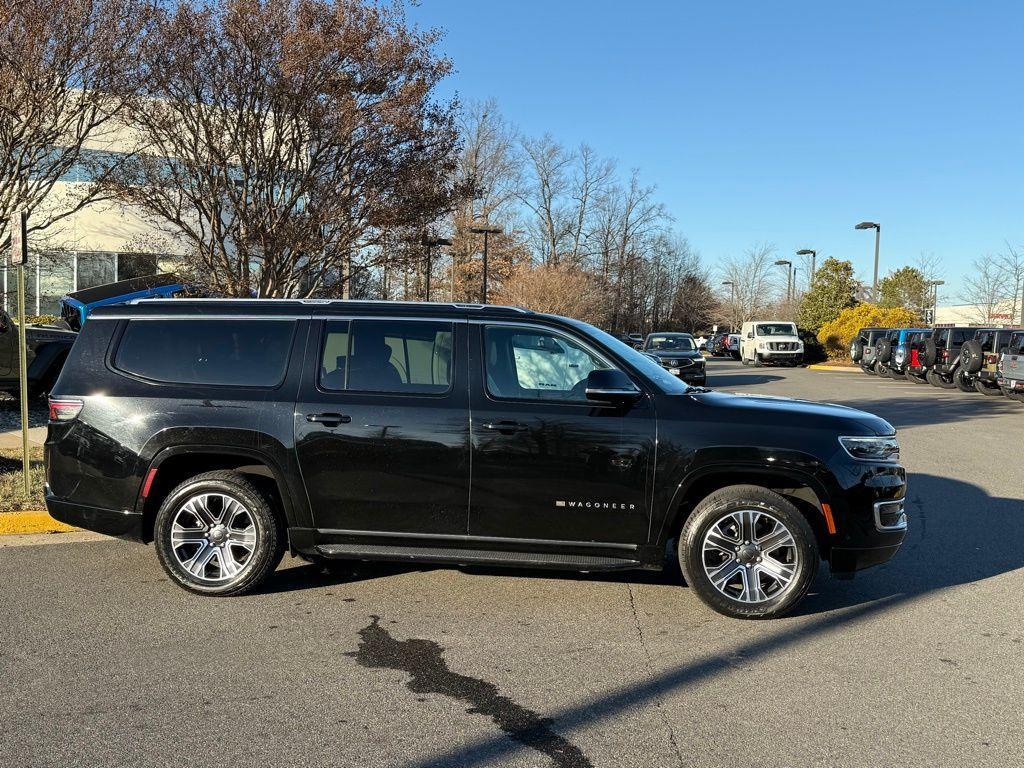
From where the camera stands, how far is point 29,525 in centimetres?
702

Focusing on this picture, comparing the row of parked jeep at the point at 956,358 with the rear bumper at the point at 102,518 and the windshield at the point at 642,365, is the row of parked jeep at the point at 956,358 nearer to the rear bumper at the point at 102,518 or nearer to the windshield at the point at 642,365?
the windshield at the point at 642,365

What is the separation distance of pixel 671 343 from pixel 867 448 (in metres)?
22.5

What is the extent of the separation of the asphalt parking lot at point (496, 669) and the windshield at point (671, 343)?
67.9 ft

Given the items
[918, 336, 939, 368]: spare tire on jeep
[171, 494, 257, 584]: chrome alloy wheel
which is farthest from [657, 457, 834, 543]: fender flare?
[918, 336, 939, 368]: spare tire on jeep

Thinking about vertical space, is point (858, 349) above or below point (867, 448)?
above

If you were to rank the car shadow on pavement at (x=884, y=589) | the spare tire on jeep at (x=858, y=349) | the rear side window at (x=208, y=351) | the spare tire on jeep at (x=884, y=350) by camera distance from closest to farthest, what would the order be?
the car shadow on pavement at (x=884, y=589) < the rear side window at (x=208, y=351) < the spare tire on jeep at (x=884, y=350) < the spare tire on jeep at (x=858, y=349)

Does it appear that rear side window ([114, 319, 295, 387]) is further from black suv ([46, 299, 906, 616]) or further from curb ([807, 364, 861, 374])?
curb ([807, 364, 861, 374])

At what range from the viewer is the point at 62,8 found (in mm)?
11906

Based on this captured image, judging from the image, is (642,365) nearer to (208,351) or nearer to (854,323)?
(208,351)

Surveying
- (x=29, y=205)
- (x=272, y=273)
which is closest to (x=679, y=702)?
(x=272, y=273)

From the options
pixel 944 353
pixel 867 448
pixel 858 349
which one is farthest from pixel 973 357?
pixel 867 448

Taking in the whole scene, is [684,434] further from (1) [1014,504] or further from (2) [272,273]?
(2) [272,273]

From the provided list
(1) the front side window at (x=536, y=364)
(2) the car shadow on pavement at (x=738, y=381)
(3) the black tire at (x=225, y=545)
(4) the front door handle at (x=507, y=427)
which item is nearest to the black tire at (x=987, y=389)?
(2) the car shadow on pavement at (x=738, y=381)

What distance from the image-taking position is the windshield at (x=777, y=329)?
4175 cm
